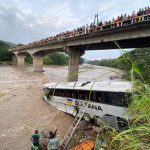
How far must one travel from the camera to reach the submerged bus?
9984 millimetres

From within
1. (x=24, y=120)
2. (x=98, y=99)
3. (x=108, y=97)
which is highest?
(x=108, y=97)

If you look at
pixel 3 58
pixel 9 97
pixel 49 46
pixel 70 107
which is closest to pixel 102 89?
pixel 70 107

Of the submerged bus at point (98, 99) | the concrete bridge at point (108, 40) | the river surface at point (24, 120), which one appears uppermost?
the concrete bridge at point (108, 40)

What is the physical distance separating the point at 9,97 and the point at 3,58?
231 feet

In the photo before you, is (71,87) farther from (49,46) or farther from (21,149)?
(49,46)

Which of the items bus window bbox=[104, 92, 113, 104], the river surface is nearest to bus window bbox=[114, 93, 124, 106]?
bus window bbox=[104, 92, 113, 104]

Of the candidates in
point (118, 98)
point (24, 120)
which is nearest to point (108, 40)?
point (24, 120)

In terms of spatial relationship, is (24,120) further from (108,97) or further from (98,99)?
(108,97)

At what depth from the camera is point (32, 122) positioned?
47.2 ft

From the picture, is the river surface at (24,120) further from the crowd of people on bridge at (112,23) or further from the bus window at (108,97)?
the crowd of people on bridge at (112,23)

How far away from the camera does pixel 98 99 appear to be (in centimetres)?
1178

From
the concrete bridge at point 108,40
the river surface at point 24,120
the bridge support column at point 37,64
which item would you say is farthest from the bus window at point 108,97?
Result: the bridge support column at point 37,64

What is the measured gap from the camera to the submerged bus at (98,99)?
9984 millimetres

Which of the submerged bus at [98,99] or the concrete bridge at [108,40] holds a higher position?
the concrete bridge at [108,40]
